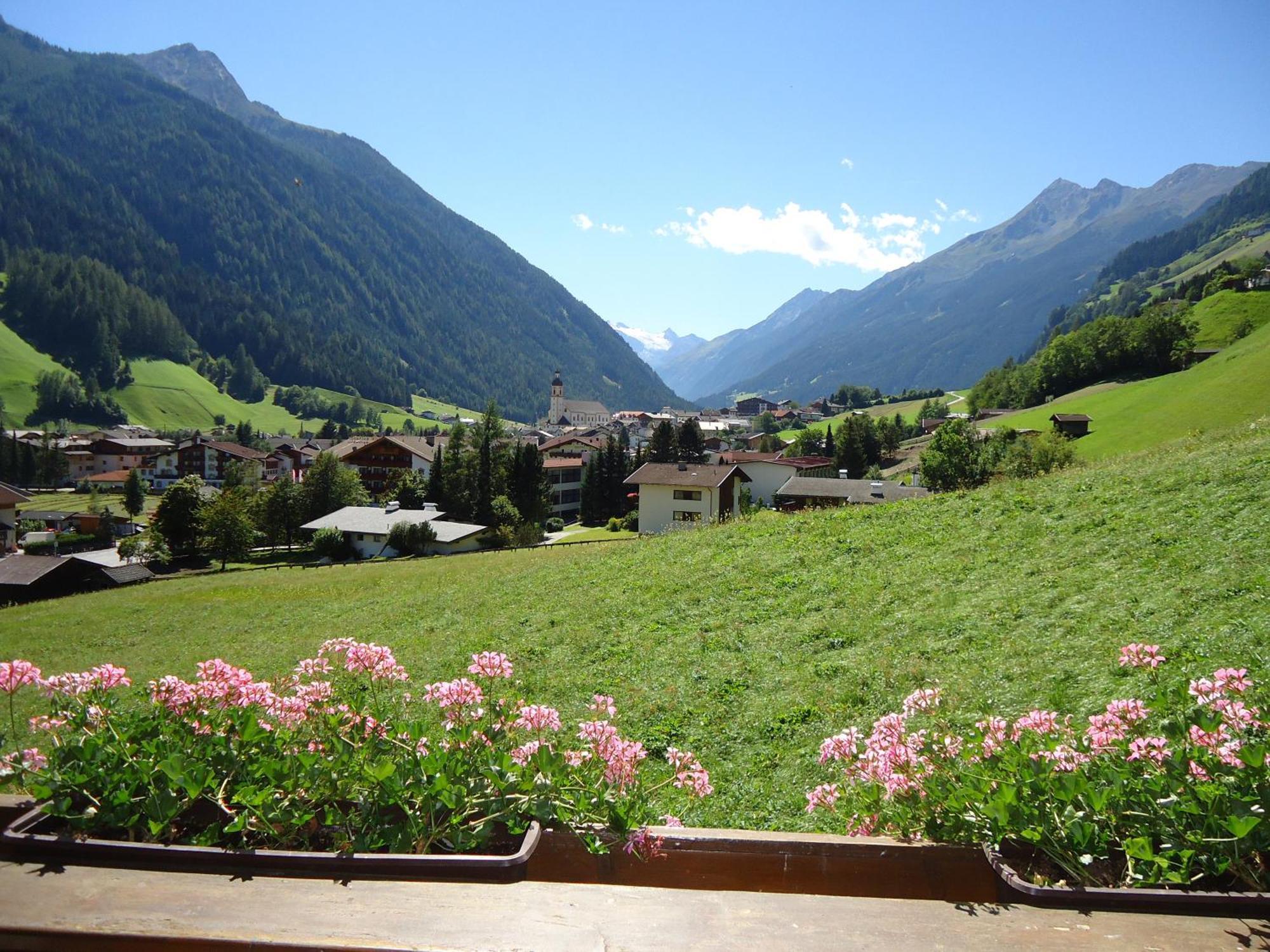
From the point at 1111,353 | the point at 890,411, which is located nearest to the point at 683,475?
the point at 1111,353

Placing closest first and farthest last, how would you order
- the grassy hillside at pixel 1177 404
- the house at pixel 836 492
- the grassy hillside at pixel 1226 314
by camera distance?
1. the house at pixel 836 492
2. the grassy hillside at pixel 1177 404
3. the grassy hillside at pixel 1226 314

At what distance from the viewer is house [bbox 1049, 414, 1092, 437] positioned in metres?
72.8

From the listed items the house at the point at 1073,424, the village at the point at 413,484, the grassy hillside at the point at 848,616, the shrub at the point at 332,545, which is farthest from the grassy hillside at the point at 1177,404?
the shrub at the point at 332,545

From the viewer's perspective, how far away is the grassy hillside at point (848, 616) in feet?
26.8

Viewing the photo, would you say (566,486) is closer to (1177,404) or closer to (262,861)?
(1177,404)

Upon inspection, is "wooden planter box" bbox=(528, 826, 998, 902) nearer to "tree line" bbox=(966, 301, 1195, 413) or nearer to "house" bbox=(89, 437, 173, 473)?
"tree line" bbox=(966, 301, 1195, 413)

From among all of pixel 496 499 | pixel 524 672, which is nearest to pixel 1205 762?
pixel 524 672

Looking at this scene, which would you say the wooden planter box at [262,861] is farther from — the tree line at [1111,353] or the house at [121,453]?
the house at [121,453]

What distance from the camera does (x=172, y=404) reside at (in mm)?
183750

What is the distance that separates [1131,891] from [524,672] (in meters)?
10.4

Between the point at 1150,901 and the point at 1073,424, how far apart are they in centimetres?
8421

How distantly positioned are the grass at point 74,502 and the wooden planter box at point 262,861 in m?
103

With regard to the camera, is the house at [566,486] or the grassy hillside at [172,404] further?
the grassy hillside at [172,404]

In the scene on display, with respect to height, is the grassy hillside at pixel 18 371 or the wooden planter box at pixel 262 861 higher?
the grassy hillside at pixel 18 371
